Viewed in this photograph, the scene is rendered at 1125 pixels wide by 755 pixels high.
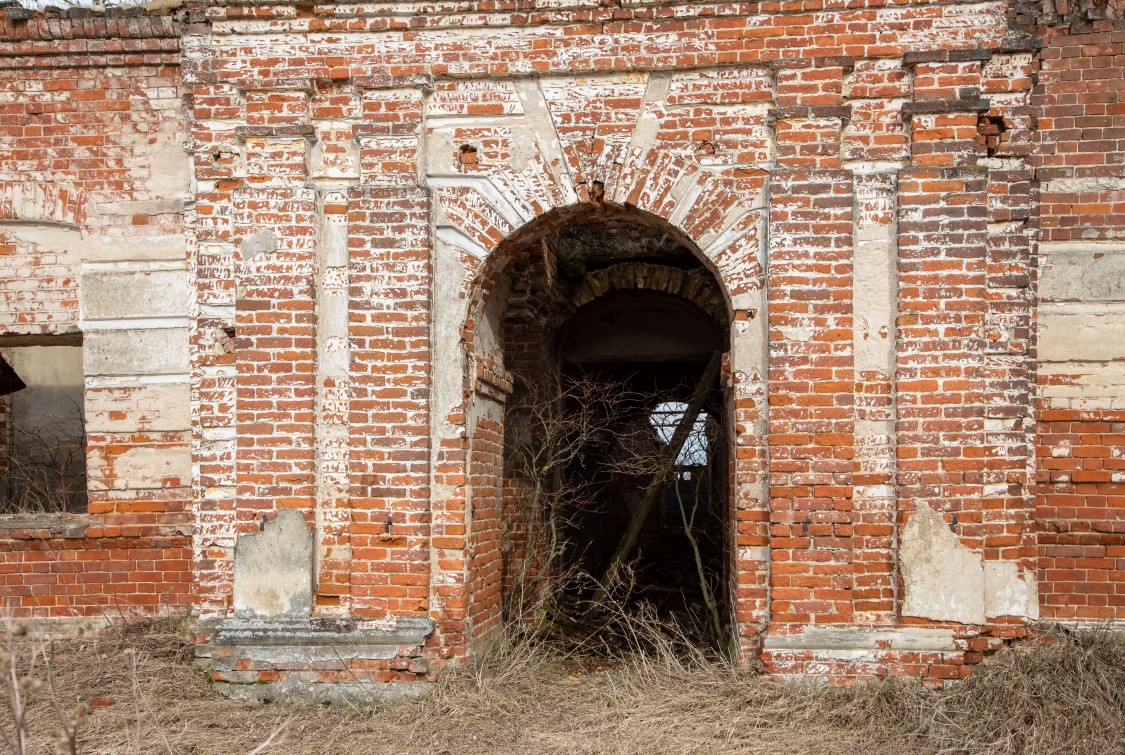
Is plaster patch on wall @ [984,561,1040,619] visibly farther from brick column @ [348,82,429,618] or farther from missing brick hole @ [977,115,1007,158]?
brick column @ [348,82,429,618]

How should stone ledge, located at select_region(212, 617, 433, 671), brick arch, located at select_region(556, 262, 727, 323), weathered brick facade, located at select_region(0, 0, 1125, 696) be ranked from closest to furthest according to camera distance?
weathered brick facade, located at select_region(0, 0, 1125, 696)
stone ledge, located at select_region(212, 617, 433, 671)
brick arch, located at select_region(556, 262, 727, 323)

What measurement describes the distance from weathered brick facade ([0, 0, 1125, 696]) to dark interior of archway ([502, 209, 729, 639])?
4.45ft

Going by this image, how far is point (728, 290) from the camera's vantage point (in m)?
5.46

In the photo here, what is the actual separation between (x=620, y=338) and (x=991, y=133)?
4.38 metres

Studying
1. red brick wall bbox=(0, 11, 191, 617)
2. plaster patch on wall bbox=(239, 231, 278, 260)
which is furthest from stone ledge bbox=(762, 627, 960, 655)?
red brick wall bbox=(0, 11, 191, 617)

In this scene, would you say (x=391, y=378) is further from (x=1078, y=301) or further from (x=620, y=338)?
(x=1078, y=301)

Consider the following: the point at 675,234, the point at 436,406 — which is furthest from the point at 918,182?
the point at 436,406

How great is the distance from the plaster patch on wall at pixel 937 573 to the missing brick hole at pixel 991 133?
2074mm

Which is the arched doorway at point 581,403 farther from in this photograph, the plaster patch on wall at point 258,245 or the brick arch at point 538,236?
the plaster patch on wall at point 258,245

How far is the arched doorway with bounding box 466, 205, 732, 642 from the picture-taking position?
6055mm

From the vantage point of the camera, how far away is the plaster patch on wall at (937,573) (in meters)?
5.18

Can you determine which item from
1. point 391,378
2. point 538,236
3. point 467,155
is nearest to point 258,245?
point 391,378

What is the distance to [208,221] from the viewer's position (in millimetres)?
5777

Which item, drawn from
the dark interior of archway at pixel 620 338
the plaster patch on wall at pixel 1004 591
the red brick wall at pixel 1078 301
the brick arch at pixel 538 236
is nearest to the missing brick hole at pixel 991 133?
the red brick wall at pixel 1078 301
